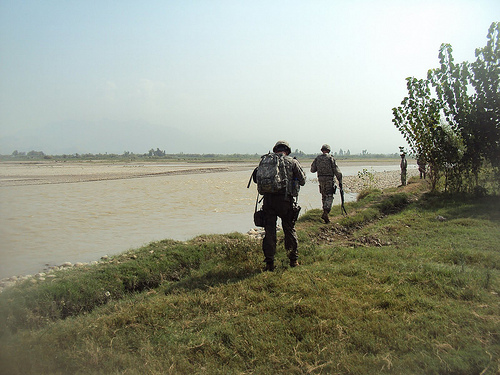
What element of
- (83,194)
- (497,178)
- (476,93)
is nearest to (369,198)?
(497,178)

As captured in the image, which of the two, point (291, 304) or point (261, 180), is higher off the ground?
point (261, 180)

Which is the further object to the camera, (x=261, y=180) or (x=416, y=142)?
(x=416, y=142)

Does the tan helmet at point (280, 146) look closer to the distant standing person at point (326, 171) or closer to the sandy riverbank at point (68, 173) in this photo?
the distant standing person at point (326, 171)

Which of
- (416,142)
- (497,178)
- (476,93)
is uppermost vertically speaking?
(476,93)

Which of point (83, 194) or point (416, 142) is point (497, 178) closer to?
point (416, 142)

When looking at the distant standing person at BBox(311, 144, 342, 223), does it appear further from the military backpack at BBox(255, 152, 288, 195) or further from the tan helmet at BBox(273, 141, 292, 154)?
the military backpack at BBox(255, 152, 288, 195)

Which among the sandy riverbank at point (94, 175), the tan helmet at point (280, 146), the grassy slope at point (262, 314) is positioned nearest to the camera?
the grassy slope at point (262, 314)

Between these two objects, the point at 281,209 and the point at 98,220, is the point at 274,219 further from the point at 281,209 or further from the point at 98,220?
the point at 98,220

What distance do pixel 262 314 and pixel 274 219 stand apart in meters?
2.22

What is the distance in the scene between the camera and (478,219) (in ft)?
33.5

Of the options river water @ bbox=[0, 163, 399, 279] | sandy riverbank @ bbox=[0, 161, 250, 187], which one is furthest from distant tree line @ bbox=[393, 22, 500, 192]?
sandy riverbank @ bbox=[0, 161, 250, 187]

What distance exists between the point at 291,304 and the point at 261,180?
7.33 feet

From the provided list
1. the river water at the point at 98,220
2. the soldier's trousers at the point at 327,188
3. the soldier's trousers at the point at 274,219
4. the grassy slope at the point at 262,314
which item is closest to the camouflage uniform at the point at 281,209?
the soldier's trousers at the point at 274,219

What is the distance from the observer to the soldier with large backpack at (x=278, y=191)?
20.8ft
